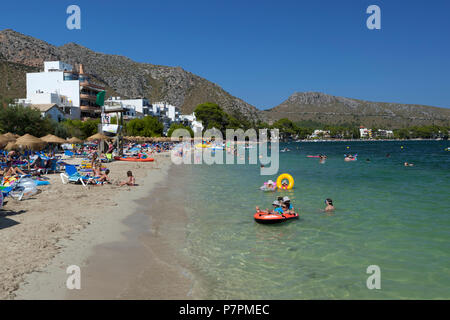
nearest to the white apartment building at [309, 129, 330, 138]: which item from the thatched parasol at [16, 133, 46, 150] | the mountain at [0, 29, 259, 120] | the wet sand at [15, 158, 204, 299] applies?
the mountain at [0, 29, 259, 120]

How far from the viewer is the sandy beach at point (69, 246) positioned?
5.80 metres

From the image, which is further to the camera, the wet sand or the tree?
the tree

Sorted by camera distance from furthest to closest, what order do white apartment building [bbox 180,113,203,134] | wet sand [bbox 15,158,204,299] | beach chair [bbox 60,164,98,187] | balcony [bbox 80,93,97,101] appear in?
white apartment building [bbox 180,113,203,134], balcony [bbox 80,93,97,101], beach chair [bbox 60,164,98,187], wet sand [bbox 15,158,204,299]

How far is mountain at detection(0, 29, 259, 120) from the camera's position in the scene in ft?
405

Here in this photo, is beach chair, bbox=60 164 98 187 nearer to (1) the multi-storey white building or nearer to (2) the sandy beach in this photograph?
(2) the sandy beach

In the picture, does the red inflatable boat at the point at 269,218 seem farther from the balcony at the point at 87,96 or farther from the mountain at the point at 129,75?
the mountain at the point at 129,75

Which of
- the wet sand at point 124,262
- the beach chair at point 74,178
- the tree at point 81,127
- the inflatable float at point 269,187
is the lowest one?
the wet sand at point 124,262

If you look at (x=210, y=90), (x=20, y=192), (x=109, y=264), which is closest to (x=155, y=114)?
(x=210, y=90)

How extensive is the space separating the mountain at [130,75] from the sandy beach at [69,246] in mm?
124241

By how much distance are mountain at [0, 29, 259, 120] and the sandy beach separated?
124m

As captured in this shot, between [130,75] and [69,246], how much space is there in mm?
147637

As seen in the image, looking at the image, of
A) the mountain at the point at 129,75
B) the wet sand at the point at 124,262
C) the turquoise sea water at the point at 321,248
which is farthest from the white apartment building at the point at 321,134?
the wet sand at the point at 124,262
